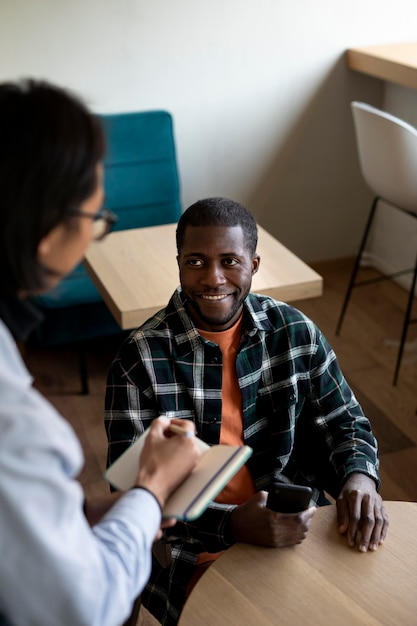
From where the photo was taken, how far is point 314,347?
160 centimetres

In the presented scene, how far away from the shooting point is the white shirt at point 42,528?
0.78m

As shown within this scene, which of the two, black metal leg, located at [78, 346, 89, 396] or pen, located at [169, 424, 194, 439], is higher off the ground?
pen, located at [169, 424, 194, 439]

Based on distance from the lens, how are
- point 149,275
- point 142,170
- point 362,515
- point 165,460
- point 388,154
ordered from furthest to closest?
point 142,170
point 388,154
point 149,275
point 362,515
point 165,460

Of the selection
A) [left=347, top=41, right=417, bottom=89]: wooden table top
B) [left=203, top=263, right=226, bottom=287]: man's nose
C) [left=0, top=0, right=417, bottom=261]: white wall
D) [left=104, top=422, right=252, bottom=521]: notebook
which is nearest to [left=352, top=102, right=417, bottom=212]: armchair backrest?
[left=347, top=41, right=417, bottom=89]: wooden table top

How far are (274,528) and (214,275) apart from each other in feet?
1.67

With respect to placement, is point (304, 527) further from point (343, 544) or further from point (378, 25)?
point (378, 25)

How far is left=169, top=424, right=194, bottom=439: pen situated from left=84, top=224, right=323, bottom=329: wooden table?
3.81 feet

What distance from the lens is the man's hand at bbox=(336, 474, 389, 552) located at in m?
1.35

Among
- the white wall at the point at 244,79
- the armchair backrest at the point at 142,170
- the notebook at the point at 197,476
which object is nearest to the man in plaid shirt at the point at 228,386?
the notebook at the point at 197,476

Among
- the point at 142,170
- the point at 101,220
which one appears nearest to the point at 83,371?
the point at 142,170

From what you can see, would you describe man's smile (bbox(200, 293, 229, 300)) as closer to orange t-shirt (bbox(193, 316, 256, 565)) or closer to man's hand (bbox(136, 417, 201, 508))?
orange t-shirt (bbox(193, 316, 256, 565))

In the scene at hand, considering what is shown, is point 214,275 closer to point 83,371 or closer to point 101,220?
point 101,220

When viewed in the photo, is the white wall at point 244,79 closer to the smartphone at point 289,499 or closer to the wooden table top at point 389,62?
the wooden table top at point 389,62

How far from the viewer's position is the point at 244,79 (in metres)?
3.59
